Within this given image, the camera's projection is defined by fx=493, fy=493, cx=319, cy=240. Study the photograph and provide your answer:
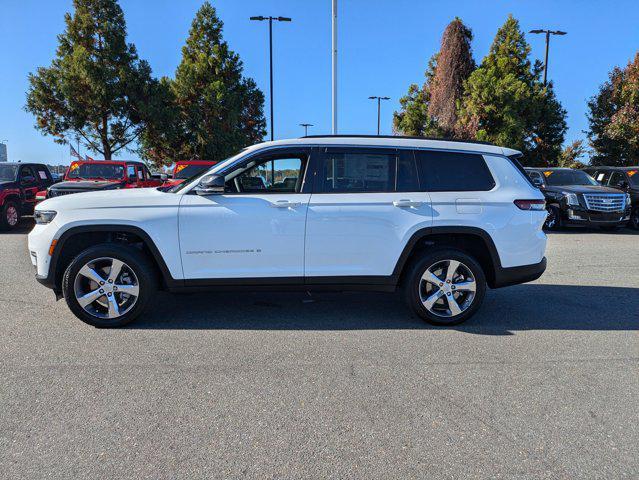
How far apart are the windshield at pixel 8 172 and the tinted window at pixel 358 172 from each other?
11.3 metres

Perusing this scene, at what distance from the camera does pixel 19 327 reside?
15.6 ft

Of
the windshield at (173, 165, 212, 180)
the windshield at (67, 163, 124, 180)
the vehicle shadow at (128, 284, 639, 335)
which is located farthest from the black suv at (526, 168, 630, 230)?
the windshield at (67, 163, 124, 180)

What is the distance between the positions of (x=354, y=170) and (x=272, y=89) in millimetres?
25862

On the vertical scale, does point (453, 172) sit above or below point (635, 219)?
above

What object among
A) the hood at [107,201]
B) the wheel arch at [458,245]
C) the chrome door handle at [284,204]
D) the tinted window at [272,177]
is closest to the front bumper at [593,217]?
the wheel arch at [458,245]

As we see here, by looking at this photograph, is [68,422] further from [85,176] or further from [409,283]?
[85,176]

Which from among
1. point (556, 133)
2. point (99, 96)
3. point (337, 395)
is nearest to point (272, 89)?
point (99, 96)

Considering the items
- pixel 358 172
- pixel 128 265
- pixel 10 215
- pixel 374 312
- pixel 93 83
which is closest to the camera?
pixel 128 265

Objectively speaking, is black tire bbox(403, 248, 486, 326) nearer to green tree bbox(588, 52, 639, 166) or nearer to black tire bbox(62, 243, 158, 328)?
black tire bbox(62, 243, 158, 328)

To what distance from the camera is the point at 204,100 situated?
29328 mm

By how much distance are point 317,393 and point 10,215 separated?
466 inches

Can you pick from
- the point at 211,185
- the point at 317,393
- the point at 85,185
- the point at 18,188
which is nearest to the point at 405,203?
the point at 211,185

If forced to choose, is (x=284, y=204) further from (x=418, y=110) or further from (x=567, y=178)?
(x=418, y=110)

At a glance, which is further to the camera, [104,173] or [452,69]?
[452,69]
